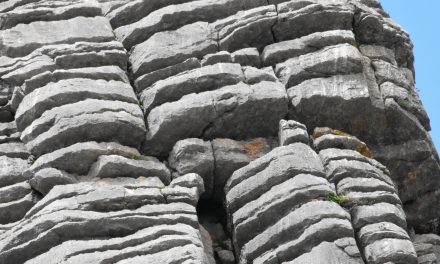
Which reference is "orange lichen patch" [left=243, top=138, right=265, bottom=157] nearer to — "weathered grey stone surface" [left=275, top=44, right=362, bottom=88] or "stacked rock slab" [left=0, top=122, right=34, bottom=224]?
"weathered grey stone surface" [left=275, top=44, right=362, bottom=88]

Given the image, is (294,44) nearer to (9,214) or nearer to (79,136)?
(79,136)

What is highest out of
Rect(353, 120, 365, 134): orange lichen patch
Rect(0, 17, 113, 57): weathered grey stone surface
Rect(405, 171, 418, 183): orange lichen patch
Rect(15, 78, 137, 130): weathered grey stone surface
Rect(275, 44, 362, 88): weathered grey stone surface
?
Rect(0, 17, 113, 57): weathered grey stone surface

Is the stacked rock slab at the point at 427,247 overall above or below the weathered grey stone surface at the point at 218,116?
below

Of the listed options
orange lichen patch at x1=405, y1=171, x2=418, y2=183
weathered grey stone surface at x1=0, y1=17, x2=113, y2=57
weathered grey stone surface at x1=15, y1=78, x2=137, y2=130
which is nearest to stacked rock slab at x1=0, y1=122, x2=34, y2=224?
weathered grey stone surface at x1=15, y1=78, x2=137, y2=130

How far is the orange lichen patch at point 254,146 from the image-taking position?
2870cm

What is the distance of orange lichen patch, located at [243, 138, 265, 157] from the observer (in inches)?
1130

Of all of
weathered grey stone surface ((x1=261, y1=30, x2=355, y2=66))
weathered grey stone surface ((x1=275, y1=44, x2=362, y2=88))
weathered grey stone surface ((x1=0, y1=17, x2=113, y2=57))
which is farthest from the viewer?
weathered grey stone surface ((x1=0, y1=17, x2=113, y2=57))

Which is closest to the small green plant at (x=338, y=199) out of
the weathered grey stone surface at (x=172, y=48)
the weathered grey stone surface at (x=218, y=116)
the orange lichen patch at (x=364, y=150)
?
the orange lichen patch at (x=364, y=150)

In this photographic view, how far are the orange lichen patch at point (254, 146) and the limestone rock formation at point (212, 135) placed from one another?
0.21 feet

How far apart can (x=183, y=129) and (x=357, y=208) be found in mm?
6055

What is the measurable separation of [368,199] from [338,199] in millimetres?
929

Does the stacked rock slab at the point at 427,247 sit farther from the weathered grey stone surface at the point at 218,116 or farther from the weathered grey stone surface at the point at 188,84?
the weathered grey stone surface at the point at 188,84

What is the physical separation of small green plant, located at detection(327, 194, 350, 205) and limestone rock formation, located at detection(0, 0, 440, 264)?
43 mm

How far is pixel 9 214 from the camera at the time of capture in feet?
87.1
